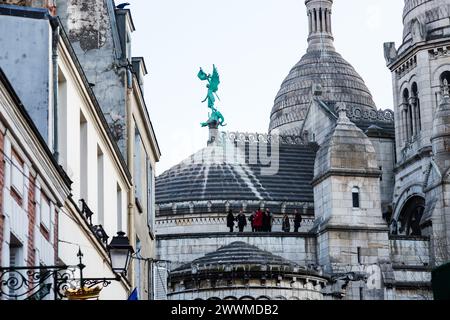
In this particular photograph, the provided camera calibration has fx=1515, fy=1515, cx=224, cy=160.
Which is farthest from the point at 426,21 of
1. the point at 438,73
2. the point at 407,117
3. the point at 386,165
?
the point at 386,165

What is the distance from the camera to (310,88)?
98.4 m

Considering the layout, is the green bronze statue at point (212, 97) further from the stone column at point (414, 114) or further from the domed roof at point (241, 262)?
the domed roof at point (241, 262)

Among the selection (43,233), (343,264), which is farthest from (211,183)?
(43,233)

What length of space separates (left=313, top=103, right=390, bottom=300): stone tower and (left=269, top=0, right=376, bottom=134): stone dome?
1155 inches

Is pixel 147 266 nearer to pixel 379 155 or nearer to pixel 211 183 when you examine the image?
pixel 211 183

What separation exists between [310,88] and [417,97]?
20.8 meters

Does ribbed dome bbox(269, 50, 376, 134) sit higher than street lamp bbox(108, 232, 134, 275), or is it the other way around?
ribbed dome bbox(269, 50, 376, 134)

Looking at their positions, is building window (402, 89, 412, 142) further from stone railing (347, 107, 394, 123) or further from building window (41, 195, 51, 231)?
building window (41, 195, 51, 231)

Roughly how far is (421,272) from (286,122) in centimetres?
3493

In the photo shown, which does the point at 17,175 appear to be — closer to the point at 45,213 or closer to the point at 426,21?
the point at 45,213

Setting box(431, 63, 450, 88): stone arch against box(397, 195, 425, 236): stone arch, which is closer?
box(397, 195, 425, 236): stone arch

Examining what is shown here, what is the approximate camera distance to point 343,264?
6225cm

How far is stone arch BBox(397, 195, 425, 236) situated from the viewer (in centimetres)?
7475

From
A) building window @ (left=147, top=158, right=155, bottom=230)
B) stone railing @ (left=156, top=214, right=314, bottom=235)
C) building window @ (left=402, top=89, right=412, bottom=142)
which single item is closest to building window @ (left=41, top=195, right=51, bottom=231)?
building window @ (left=147, top=158, right=155, bottom=230)
